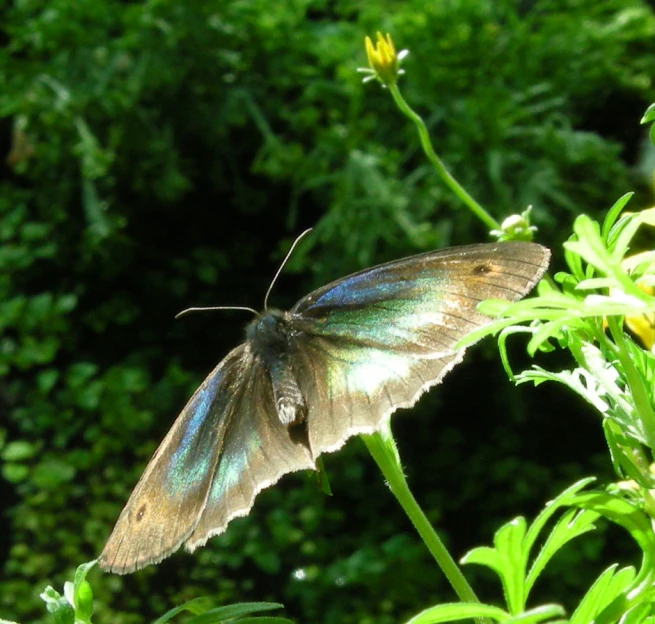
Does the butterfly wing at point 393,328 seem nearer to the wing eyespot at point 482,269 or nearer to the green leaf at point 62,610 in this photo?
the wing eyespot at point 482,269

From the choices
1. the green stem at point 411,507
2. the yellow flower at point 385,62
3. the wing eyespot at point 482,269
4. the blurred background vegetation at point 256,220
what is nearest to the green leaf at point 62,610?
→ the green stem at point 411,507

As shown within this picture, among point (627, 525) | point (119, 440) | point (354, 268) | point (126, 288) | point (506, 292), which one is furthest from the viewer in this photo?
point (126, 288)

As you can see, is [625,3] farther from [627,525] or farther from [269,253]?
[627,525]

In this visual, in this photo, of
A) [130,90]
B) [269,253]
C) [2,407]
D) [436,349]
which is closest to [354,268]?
[269,253]

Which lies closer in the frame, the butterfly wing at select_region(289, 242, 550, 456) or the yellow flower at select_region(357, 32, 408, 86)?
the butterfly wing at select_region(289, 242, 550, 456)

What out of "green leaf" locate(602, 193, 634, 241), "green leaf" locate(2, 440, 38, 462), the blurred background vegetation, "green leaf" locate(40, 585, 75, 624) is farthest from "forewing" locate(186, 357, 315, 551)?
"green leaf" locate(2, 440, 38, 462)

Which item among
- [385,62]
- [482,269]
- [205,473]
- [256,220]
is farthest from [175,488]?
[256,220]

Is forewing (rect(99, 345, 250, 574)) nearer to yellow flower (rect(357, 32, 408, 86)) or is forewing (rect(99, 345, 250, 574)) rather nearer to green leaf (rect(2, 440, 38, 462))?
yellow flower (rect(357, 32, 408, 86))
